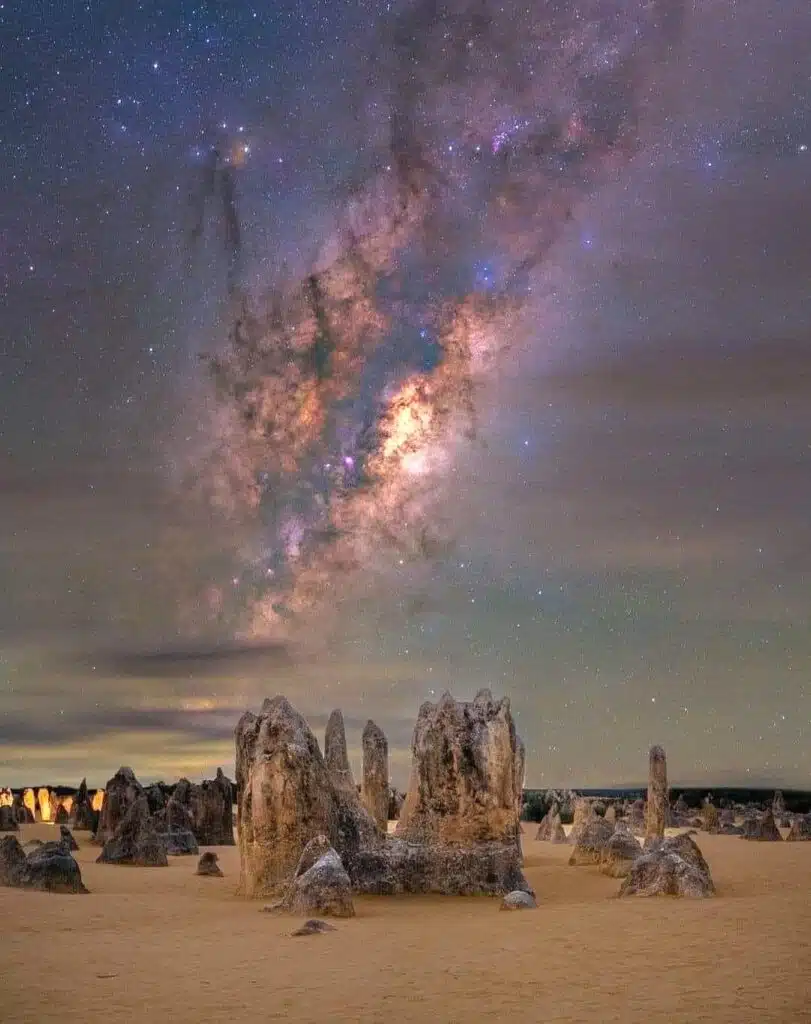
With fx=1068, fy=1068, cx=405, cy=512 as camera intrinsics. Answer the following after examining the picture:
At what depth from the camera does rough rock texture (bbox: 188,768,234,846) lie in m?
42.0

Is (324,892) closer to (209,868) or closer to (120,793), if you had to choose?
(209,868)

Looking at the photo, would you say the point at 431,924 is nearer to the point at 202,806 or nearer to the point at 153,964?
the point at 153,964

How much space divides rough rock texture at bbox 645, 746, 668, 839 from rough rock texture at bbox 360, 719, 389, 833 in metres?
9.35

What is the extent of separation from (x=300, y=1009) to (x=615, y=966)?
4020mm

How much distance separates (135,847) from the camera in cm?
3112

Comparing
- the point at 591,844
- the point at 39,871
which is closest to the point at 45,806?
the point at 591,844

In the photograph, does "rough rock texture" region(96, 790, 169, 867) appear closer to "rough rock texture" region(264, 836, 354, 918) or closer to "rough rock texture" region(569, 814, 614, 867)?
"rough rock texture" region(569, 814, 614, 867)

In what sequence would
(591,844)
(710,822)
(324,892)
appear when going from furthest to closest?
(710,822) < (591,844) < (324,892)

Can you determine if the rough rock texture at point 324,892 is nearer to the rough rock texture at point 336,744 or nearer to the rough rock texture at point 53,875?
the rough rock texture at point 53,875

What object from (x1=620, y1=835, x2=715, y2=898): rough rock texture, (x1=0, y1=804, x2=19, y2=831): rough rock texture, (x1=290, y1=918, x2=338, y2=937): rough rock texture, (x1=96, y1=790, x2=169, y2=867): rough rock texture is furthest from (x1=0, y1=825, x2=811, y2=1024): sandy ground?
(x1=0, y1=804, x2=19, y2=831): rough rock texture

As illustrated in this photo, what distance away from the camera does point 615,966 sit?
12570mm

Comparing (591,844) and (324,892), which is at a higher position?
(324,892)

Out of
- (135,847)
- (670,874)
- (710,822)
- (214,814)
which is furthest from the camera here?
(710,822)

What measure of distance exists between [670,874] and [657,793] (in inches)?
684
